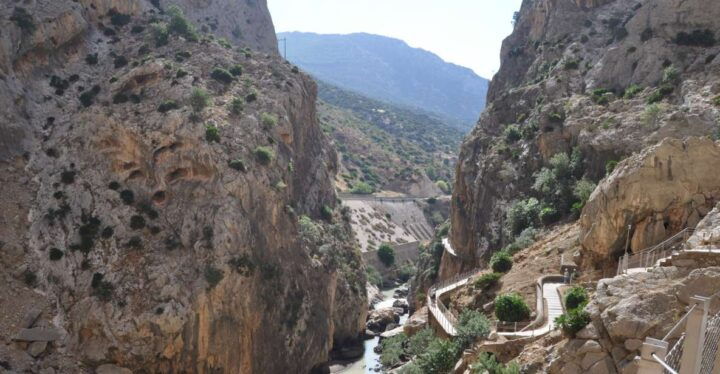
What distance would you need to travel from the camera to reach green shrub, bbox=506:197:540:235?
46.8m

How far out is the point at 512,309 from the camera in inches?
1132

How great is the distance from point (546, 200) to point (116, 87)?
40.5 meters

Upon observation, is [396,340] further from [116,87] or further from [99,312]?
[116,87]

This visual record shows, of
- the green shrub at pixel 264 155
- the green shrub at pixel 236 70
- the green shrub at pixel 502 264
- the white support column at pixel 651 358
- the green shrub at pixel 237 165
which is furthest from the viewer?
the green shrub at pixel 236 70

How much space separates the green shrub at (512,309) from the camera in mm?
28703

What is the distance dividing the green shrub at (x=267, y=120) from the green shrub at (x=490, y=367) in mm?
42050

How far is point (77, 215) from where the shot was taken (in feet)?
159

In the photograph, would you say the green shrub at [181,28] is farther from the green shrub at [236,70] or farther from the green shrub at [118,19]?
the green shrub at [236,70]

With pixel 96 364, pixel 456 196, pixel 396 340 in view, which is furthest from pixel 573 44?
pixel 96 364

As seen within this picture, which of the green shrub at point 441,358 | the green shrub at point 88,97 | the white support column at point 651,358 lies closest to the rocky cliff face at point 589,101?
the green shrub at point 441,358

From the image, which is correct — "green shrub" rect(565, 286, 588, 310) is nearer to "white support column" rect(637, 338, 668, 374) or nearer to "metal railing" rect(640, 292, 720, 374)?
"metal railing" rect(640, 292, 720, 374)

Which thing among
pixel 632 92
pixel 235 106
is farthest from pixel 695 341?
pixel 235 106

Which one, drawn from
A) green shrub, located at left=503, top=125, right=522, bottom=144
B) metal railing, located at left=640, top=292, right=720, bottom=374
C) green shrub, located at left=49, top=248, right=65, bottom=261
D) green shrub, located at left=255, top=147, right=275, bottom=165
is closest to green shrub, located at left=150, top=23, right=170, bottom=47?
green shrub, located at left=255, top=147, right=275, bottom=165

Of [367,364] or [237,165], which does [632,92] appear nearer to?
[237,165]
